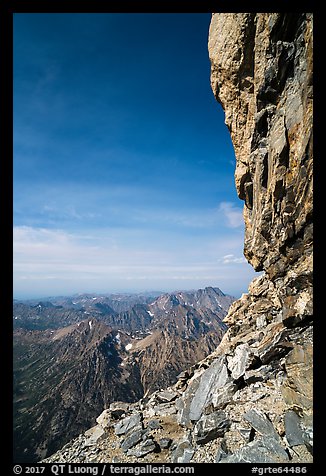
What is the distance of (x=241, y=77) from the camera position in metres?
18.4

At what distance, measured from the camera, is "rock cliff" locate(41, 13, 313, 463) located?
12680 millimetres

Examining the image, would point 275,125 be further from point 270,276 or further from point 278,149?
point 270,276

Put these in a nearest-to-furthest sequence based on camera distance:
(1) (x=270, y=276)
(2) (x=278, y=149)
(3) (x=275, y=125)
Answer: (2) (x=278, y=149) → (3) (x=275, y=125) → (1) (x=270, y=276)

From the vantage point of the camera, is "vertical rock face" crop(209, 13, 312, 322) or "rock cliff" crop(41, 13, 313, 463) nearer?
"rock cliff" crop(41, 13, 313, 463)

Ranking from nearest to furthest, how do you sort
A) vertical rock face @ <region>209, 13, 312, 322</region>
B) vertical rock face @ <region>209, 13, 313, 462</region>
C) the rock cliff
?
the rock cliff
vertical rock face @ <region>209, 13, 313, 462</region>
vertical rock face @ <region>209, 13, 312, 322</region>

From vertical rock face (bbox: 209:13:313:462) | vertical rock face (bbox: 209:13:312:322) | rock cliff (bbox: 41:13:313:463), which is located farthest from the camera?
vertical rock face (bbox: 209:13:312:322)

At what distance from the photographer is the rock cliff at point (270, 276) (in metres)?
12.7

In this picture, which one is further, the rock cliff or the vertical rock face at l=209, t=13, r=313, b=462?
the vertical rock face at l=209, t=13, r=313, b=462

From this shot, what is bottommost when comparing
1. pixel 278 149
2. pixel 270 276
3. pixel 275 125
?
pixel 270 276

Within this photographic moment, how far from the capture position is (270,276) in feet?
64.4

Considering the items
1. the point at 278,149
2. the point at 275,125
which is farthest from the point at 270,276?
the point at 275,125

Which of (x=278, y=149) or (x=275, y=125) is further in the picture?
(x=275, y=125)

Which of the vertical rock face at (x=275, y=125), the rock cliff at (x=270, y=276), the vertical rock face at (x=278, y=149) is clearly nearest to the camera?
the rock cliff at (x=270, y=276)
